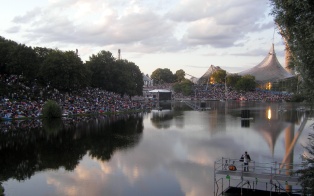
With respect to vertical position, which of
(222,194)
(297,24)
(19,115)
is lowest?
(222,194)

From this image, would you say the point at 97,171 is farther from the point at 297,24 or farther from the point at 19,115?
the point at 19,115

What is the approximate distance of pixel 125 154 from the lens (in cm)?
2988

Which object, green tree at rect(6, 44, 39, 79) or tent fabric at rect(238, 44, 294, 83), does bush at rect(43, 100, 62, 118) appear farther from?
tent fabric at rect(238, 44, 294, 83)

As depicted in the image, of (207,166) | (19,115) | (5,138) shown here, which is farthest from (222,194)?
(19,115)

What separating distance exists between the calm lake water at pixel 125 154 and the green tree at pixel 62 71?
20333 mm

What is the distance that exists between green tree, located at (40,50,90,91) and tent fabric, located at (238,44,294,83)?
118054 millimetres

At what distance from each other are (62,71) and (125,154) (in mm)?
43413

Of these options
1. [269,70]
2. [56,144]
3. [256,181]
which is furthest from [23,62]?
[269,70]

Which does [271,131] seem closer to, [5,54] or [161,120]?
[161,120]

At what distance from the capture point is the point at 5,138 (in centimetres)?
3641

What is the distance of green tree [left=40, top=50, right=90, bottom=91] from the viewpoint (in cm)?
6788

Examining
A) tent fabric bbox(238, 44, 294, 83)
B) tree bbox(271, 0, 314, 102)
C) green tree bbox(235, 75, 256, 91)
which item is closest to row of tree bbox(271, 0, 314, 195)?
tree bbox(271, 0, 314, 102)

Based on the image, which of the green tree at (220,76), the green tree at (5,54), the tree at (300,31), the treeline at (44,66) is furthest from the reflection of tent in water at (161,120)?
the green tree at (220,76)

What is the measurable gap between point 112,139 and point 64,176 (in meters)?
14.1
